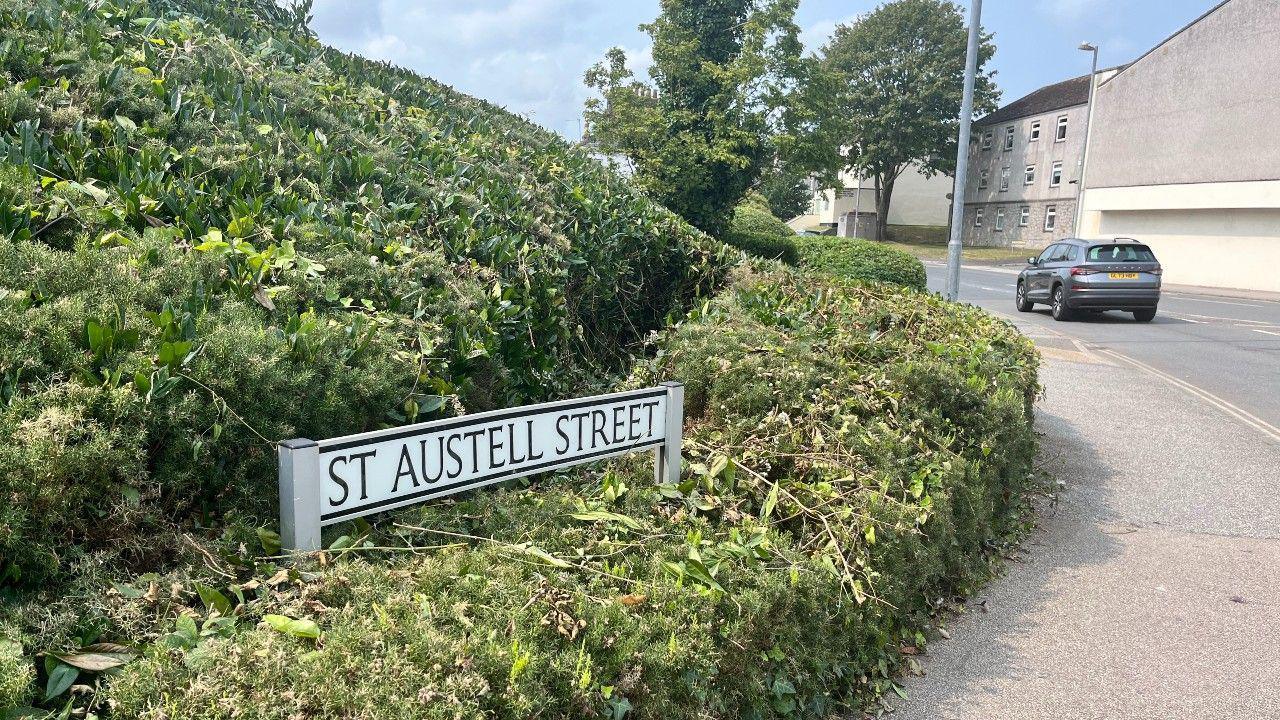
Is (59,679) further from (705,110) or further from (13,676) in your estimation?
(705,110)

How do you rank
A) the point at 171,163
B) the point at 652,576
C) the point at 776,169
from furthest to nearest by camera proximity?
the point at 776,169 < the point at 171,163 < the point at 652,576

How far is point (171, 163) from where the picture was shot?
362 cm

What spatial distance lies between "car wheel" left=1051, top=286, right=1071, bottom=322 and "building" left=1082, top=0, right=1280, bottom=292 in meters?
15.8

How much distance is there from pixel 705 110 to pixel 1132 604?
14.9 m

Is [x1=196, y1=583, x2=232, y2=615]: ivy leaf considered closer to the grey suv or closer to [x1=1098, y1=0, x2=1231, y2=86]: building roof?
the grey suv

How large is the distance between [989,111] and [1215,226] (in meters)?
→ 25.5

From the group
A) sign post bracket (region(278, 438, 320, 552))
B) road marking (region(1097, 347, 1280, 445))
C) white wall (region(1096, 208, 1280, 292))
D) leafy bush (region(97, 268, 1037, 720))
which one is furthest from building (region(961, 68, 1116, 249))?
sign post bracket (region(278, 438, 320, 552))

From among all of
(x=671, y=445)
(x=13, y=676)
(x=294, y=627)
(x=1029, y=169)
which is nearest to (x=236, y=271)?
(x=294, y=627)

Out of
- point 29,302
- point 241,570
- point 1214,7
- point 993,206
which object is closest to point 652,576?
point 241,570

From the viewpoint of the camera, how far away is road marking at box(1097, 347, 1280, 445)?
843cm

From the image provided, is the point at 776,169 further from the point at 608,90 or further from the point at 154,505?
the point at 154,505

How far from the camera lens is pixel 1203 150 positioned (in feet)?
101

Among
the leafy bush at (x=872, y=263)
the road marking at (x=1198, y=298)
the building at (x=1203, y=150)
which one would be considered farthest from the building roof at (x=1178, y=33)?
the leafy bush at (x=872, y=263)

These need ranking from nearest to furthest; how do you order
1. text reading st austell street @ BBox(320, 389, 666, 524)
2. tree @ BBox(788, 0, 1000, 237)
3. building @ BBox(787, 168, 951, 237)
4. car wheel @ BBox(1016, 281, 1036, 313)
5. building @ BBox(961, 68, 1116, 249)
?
1. text reading st austell street @ BBox(320, 389, 666, 524)
2. car wheel @ BBox(1016, 281, 1036, 313)
3. building @ BBox(961, 68, 1116, 249)
4. tree @ BBox(788, 0, 1000, 237)
5. building @ BBox(787, 168, 951, 237)
